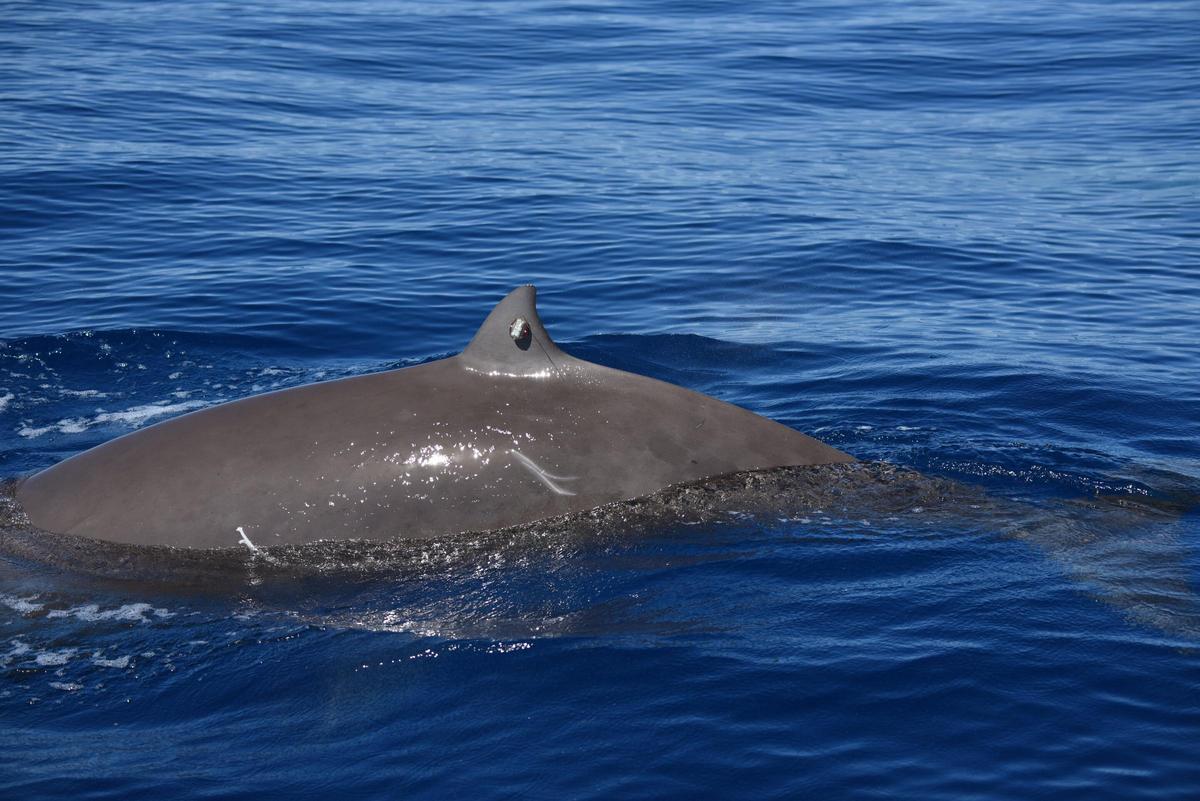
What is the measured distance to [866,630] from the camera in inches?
331

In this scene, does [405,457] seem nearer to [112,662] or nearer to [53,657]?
[112,662]

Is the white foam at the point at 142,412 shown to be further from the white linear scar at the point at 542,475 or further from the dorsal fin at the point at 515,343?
the white linear scar at the point at 542,475

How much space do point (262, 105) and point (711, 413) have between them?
2313cm

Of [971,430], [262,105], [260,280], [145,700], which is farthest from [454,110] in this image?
[145,700]

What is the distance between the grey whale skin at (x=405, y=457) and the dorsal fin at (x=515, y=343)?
1cm

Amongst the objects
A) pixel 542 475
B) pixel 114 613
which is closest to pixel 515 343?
pixel 542 475

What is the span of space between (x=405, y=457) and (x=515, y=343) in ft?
3.37

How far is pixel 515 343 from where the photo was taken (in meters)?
8.97

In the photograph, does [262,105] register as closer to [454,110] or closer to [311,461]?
[454,110]

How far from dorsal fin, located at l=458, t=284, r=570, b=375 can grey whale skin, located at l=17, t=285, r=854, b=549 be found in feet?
0.04

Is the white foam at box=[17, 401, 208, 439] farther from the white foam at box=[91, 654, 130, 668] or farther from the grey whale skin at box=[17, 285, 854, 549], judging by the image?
the white foam at box=[91, 654, 130, 668]

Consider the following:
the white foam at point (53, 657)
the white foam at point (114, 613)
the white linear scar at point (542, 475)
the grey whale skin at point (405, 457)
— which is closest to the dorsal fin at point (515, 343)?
the grey whale skin at point (405, 457)

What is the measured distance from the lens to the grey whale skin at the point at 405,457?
8.73 meters

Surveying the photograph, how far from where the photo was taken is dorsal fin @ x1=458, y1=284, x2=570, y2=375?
880cm
